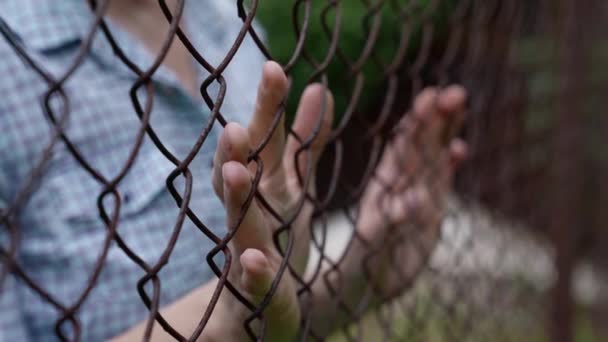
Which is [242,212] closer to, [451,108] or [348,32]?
[451,108]

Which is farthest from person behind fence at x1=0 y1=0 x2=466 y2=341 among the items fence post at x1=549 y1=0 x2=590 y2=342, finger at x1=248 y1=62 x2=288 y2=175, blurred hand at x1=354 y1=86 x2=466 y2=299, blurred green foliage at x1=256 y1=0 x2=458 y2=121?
fence post at x1=549 y1=0 x2=590 y2=342

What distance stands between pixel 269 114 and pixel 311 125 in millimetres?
203

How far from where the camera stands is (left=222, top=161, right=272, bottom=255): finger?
0.65 meters

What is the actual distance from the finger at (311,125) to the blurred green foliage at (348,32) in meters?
0.14

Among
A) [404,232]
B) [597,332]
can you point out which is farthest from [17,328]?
[597,332]

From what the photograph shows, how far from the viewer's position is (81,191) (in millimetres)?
955

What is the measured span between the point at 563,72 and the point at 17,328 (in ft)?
7.22

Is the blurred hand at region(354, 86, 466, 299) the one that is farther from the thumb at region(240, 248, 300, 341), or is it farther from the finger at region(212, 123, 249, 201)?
the finger at region(212, 123, 249, 201)

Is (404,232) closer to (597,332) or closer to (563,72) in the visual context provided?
(563,72)

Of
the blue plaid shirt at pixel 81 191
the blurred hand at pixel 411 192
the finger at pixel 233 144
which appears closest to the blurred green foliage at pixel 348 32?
the blurred hand at pixel 411 192

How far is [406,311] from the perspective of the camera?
1784 millimetres

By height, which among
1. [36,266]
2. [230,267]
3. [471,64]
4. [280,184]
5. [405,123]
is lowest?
[230,267]

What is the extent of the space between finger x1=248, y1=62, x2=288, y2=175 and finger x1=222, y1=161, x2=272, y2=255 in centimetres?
9

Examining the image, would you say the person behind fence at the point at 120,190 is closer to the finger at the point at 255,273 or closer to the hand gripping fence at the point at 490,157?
the finger at the point at 255,273
